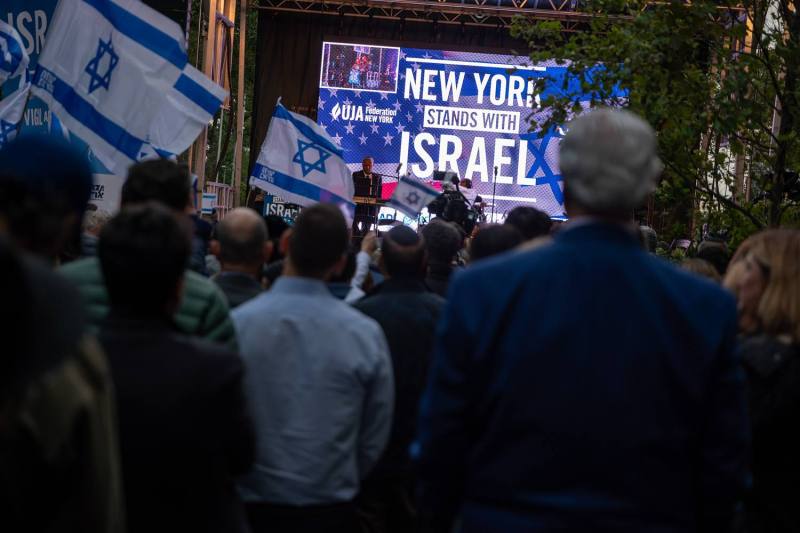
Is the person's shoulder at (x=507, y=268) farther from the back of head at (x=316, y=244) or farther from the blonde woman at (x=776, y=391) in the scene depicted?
the back of head at (x=316, y=244)

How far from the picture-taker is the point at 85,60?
7598 millimetres

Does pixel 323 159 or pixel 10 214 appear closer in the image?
pixel 10 214

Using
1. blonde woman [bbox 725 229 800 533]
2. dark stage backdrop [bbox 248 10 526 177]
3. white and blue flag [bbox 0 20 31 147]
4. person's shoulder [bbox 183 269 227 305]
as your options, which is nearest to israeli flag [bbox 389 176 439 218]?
white and blue flag [bbox 0 20 31 147]

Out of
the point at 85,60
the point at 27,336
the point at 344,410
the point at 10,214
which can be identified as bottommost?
the point at 344,410

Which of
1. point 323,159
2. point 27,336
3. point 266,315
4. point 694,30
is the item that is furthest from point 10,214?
point 323,159

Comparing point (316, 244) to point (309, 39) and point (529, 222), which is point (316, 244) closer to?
point (529, 222)

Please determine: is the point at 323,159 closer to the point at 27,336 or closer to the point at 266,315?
the point at 266,315

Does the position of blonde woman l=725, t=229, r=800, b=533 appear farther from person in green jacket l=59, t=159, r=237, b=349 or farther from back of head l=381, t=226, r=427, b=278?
back of head l=381, t=226, r=427, b=278

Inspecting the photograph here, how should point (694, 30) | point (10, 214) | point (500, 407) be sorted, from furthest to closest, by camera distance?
point (694, 30), point (500, 407), point (10, 214)

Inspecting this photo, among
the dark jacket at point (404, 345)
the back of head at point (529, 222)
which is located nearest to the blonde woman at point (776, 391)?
the dark jacket at point (404, 345)

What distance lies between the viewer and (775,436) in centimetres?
338

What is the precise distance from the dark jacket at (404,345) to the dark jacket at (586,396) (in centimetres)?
214

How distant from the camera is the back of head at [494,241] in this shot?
5160mm

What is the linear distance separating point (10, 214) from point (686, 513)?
4.83ft
